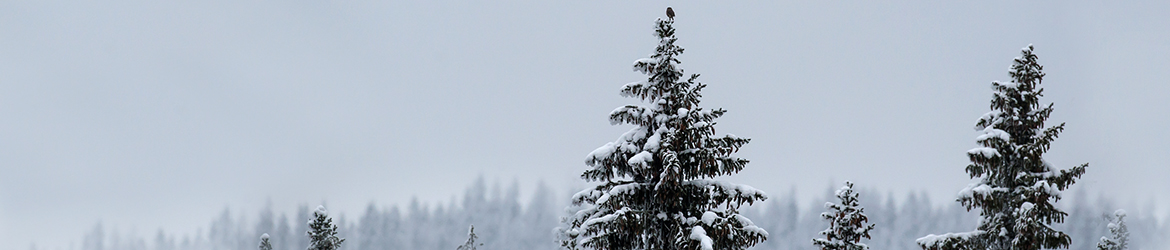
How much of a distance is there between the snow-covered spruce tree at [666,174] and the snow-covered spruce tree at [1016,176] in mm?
5715

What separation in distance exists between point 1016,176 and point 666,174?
817 cm

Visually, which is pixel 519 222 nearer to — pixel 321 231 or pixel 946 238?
pixel 321 231

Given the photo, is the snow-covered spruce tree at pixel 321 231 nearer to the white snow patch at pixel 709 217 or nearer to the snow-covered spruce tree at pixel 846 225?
the snow-covered spruce tree at pixel 846 225

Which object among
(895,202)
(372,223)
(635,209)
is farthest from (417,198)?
(635,209)

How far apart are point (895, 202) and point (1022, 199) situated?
86364 mm

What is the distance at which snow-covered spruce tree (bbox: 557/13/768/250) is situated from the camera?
47.7ft

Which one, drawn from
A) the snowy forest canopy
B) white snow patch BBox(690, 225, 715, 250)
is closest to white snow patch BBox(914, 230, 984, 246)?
white snow patch BBox(690, 225, 715, 250)

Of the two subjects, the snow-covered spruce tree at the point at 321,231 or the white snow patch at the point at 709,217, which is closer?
the white snow patch at the point at 709,217

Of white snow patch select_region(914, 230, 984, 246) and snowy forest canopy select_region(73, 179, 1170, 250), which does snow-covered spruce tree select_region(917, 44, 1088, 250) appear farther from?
snowy forest canopy select_region(73, 179, 1170, 250)

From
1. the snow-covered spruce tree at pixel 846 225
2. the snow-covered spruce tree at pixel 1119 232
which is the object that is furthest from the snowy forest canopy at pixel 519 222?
the snow-covered spruce tree at pixel 846 225

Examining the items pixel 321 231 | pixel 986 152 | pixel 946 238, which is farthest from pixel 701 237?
pixel 321 231

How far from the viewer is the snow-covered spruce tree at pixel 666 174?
572 inches

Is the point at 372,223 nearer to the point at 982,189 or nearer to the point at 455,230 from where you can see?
the point at 455,230

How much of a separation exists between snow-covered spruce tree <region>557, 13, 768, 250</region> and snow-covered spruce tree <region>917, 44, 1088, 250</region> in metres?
5.71
